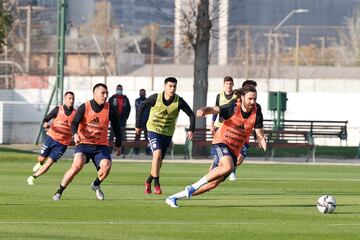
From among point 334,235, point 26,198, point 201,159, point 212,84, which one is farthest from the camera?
point 212,84

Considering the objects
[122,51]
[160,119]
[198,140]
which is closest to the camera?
[160,119]

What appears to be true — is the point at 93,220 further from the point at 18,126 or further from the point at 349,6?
the point at 349,6

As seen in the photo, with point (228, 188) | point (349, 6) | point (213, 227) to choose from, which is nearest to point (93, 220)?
point (213, 227)

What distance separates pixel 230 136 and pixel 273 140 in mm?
A: 19139

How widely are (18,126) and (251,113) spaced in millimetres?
31505

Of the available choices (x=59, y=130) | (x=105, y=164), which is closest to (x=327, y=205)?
(x=105, y=164)

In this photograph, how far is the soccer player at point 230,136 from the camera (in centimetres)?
1941

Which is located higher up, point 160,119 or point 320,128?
point 160,119

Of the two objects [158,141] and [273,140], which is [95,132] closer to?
[158,141]

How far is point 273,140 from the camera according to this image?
38.9 m

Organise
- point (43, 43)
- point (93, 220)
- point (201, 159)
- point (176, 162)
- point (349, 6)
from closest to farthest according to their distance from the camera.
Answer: point (93, 220), point (176, 162), point (201, 159), point (43, 43), point (349, 6)

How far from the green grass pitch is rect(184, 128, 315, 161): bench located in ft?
25.2

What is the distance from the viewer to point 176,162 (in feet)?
119

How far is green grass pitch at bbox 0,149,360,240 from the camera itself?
15.8 m
